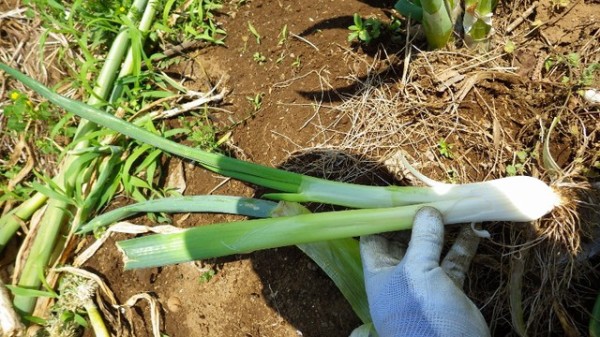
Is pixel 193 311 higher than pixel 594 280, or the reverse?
pixel 594 280

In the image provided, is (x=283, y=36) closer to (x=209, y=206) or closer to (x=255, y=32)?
(x=255, y=32)

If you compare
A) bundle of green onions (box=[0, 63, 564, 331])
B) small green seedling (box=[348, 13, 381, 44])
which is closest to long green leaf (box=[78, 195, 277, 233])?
bundle of green onions (box=[0, 63, 564, 331])

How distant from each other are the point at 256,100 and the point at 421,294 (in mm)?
1000

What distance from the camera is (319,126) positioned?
5.59 feet

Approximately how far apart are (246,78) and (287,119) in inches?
11.1

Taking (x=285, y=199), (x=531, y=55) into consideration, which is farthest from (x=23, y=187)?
(x=531, y=55)

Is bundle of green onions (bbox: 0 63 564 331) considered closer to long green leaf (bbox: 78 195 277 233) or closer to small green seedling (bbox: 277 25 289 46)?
long green leaf (bbox: 78 195 277 233)

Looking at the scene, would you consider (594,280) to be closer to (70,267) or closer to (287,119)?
(287,119)

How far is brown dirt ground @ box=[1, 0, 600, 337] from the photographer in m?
1.42

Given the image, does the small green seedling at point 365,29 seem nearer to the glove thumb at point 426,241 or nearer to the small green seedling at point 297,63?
the small green seedling at point 297,63

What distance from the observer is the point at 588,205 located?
1.29m

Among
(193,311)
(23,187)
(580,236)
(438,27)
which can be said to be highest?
(438,27)

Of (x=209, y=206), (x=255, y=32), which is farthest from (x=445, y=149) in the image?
(x=255, y=32)

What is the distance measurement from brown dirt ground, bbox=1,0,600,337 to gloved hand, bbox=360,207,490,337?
21 centimetres
